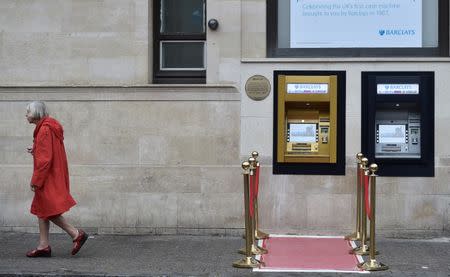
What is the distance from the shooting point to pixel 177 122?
30.6 feet

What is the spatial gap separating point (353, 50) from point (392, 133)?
130 cm

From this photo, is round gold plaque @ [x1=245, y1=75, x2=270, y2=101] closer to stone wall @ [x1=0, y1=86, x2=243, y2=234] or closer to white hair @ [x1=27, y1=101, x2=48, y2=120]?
stone wall @ [x1=0, y1=86, x2=243, y2=234]

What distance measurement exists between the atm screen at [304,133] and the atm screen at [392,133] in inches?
36.7

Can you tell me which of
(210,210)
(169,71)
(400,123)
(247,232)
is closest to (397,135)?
(400,123)

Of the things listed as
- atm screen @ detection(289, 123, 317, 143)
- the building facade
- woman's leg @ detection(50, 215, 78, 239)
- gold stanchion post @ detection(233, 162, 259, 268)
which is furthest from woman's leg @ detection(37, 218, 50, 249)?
atm screen @ detection(289, 123, 317, 143)

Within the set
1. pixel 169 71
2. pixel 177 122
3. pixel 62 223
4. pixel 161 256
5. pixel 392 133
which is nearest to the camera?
pixel 62 223

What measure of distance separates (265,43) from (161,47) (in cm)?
155

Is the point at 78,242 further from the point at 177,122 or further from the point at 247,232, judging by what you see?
the point at 177,122

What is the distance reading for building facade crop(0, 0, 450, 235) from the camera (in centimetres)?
917

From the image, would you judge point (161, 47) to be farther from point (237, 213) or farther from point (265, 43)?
point (237, 213)

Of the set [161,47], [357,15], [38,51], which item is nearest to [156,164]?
[161,47]

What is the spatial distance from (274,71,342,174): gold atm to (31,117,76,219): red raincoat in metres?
3.07

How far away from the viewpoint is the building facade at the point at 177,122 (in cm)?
917

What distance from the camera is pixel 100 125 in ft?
30.8
